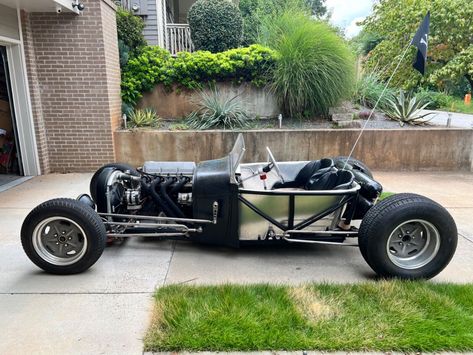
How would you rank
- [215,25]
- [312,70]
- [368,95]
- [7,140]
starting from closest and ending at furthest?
[7,140]
[312,70]
[368,95]
[215,25]

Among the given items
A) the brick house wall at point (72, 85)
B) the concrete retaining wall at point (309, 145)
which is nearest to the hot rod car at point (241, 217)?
the concrete retaining wall at point (309, 145)

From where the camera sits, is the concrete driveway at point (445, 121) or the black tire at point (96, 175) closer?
the black tire at point (96, 175)

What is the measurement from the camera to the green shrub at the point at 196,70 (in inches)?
308

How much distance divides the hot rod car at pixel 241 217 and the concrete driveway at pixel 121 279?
0.21 m

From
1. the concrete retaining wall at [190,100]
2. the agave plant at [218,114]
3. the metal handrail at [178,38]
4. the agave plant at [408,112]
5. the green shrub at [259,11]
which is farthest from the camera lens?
the metal handrail at [178,38]

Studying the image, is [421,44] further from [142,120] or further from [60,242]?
[142,120]

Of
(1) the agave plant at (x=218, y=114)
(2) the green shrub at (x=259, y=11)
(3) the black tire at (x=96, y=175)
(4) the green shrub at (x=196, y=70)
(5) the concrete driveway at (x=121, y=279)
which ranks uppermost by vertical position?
(2) the green shrub at (x=259, y=11)

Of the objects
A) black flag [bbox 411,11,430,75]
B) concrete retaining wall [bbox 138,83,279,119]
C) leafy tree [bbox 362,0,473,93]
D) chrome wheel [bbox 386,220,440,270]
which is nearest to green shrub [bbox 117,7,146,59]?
concrete retaining wall [bbox 138,83,279,119]

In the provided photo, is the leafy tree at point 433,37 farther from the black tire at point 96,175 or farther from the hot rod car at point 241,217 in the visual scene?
the black tire at point 96,175

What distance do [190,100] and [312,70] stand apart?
267 cm

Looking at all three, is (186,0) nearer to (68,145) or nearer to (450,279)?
(68,145)

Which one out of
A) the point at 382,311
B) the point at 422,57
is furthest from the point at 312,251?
the point at 422,57

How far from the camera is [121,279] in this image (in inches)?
123

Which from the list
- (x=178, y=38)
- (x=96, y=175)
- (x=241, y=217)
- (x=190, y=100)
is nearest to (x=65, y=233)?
(x=96, y=175)
